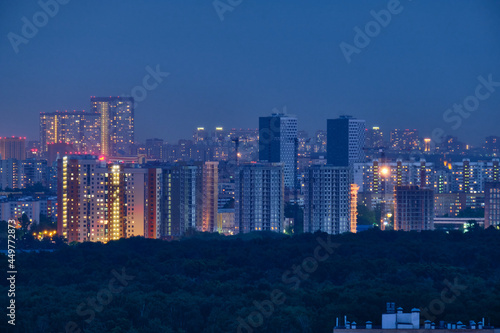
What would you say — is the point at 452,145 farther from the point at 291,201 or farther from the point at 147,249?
the point at 147,249

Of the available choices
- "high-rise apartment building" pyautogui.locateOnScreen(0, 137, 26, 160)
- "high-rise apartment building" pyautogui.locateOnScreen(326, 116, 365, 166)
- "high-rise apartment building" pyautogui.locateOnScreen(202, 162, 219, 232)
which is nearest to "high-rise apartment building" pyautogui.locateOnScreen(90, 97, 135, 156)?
"high-rise apartment building" pyautogui.locateOnScreen(0, 137, 26, 160)

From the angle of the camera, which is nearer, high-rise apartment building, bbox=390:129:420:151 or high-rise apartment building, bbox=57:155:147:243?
high-rise apartment building, bbox=57:155:147:243

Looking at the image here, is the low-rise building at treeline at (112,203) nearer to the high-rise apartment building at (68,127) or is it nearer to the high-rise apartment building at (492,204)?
the high-rise apartment building at (492,204)

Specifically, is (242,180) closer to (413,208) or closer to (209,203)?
(209,203)

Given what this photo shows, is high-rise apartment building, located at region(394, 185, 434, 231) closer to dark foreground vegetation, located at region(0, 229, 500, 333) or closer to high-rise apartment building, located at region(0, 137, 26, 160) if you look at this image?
dark foreground vegetation, located at region(0, 229, 500, 333)

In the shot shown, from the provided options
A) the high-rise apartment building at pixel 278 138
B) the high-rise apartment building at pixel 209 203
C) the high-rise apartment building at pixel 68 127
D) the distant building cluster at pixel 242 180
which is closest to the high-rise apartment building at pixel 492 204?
the distant building cluster at pixel 242 180

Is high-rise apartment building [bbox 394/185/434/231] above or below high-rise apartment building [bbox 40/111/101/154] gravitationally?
below
